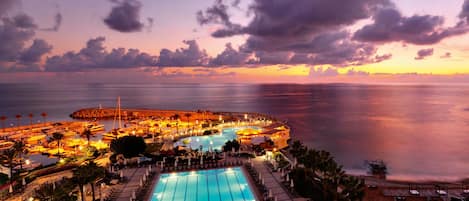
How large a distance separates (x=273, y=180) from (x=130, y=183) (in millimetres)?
9698

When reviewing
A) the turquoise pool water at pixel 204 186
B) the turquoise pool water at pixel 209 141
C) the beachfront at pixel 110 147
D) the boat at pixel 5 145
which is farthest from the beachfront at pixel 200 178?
the boat at pixel 5 145

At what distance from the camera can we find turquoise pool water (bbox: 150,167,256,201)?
1695cm

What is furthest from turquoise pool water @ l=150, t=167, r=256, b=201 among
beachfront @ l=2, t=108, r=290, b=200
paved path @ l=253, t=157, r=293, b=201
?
beachfront @ l=2, t=108, r=290, b=200

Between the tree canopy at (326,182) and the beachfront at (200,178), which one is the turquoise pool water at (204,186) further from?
the tree canopy at (326,182)

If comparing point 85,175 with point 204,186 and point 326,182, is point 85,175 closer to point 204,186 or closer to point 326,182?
point 204,186

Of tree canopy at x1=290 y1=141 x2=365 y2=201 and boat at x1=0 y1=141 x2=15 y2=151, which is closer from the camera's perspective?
tree canopy at x1=290 y1=141 x2=365 y2=201

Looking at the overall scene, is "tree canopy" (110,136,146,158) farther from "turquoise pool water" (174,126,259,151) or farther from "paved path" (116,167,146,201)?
"turquoise pool water" (174,126,259,151)

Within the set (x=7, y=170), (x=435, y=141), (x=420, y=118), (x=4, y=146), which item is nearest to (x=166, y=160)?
(x=7, y=170)

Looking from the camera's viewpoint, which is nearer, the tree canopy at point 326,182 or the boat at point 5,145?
the tree canopy at point 326,182

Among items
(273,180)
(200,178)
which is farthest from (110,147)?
(273,180)

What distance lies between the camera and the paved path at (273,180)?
54.3 ft

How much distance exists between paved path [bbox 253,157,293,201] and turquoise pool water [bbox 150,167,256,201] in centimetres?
139

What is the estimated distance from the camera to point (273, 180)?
1900cm

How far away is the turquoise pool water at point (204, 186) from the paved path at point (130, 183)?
1.43m
